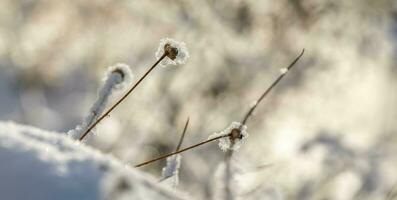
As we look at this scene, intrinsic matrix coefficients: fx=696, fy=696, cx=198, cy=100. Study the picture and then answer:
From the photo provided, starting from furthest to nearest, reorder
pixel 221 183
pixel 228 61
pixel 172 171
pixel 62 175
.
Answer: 1. pixel 228 61
2. pixel 172 171
3. pixel 221 183
4. pixel 62 175

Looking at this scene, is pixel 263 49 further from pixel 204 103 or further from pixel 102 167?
pixel 102 167

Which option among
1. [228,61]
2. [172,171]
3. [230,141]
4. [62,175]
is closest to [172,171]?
[172,171]

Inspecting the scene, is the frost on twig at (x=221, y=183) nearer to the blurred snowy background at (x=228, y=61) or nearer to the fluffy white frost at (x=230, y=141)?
the fluffy white frost at (x=230, y=141)

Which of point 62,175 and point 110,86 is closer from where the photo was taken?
point 62,175

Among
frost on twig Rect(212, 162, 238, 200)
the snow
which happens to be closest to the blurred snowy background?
frost on twig Rect(212, 162, 238, 200)

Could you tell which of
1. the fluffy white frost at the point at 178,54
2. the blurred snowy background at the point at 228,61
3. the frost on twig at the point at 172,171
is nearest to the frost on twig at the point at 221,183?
the frost on twig at the point at 172,171

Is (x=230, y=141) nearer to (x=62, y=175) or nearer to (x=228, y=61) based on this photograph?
(x=62, y=175)
